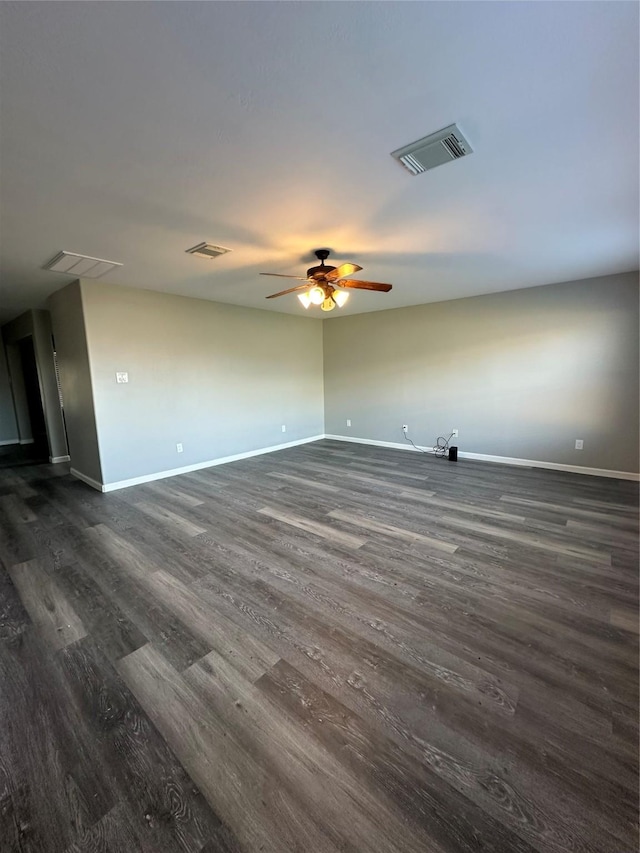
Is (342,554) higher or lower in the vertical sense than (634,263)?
lower

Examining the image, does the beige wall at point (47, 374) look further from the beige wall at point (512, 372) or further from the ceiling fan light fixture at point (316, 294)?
the beige wall at point (512, 372)

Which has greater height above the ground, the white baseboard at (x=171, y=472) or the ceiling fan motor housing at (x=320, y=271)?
the ceiling fan motor housing at (x=320, y=271)

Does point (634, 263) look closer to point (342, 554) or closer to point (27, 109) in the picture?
point (342, 554)

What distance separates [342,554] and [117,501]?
272 centimetres

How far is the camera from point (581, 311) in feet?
14.3

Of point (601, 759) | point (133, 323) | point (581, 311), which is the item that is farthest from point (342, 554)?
point (581, 311)

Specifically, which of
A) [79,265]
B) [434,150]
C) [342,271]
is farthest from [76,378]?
[434,150]

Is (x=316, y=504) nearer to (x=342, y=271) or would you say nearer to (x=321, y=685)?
(x=321, y=685)

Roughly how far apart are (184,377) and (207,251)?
2.24 meters

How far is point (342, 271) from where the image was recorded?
2.93m

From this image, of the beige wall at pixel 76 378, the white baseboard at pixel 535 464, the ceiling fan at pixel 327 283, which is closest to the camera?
the ceiling fan at pixel 327 283

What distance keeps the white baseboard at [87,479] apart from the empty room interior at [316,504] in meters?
0.05

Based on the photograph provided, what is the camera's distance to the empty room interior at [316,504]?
1115mm

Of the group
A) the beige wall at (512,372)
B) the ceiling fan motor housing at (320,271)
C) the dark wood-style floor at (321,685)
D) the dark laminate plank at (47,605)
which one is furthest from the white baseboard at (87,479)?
the beige wall at (512,372)
